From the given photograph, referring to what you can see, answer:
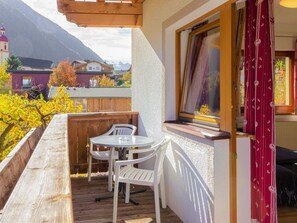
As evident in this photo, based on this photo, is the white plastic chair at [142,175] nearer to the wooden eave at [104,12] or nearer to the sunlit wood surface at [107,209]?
the sunlit wood surface at [107,209]

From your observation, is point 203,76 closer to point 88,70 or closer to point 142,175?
point 142,175

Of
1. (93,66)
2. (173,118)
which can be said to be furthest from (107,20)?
(93,66)

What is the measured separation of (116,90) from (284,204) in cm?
1862

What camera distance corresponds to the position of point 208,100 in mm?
2910

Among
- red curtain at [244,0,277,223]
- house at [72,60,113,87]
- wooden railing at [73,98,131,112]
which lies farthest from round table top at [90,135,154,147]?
house at [72,60,113,87]

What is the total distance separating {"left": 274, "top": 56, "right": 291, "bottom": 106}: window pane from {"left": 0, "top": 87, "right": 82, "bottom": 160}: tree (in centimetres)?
437

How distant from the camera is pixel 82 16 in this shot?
442 cm

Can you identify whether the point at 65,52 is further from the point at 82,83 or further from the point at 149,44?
the point at 149,44

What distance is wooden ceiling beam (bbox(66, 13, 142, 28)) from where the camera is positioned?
4.43 m

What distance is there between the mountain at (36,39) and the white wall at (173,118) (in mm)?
50378

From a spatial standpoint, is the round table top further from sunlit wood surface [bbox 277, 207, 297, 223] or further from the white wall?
sunlit wood surface [bbox 277, 207, 297, 223]

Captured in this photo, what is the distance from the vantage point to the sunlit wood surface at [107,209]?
10.1ft

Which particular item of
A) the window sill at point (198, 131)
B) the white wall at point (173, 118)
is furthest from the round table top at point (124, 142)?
the window sill at point (198, 131)

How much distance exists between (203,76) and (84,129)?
2.27 m
